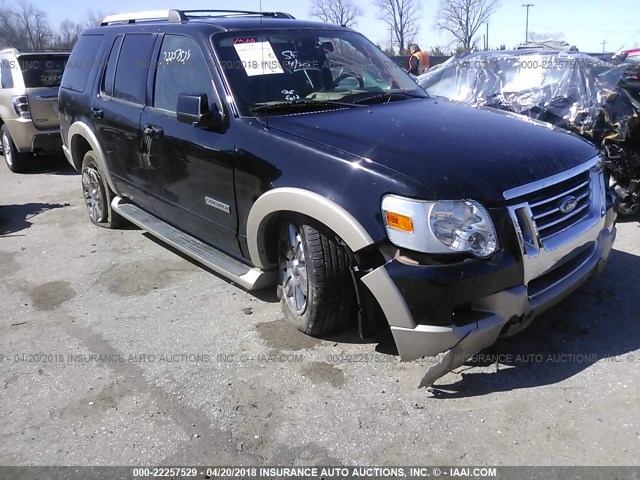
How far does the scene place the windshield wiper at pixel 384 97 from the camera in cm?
385

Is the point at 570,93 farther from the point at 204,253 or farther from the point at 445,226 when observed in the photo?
the point at 204,253

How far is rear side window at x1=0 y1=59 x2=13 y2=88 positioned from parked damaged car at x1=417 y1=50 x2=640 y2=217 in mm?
6459

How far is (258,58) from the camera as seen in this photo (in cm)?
379

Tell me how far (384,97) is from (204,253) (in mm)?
1696

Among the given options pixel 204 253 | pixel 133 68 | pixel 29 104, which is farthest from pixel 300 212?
pixel 29 104

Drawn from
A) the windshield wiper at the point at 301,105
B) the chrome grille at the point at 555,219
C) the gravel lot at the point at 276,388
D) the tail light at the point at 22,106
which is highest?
the windshield wiper at the point at 301,105

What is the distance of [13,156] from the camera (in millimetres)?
8891

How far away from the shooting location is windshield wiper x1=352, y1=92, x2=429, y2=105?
3.85 meters

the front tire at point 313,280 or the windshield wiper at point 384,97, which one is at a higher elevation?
the windshield wiper at point 384,97

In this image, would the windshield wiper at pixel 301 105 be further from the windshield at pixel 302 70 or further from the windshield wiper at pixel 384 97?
the windshield wiper at pixel 384 97

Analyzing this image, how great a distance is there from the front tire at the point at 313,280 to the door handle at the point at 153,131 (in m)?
1.37

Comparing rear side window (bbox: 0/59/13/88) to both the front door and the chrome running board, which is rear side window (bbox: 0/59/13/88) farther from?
the front door

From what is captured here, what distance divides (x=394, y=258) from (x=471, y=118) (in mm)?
1395

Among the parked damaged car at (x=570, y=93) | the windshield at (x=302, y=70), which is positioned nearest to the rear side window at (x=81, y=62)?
the windshield at (x=302, y=70)
